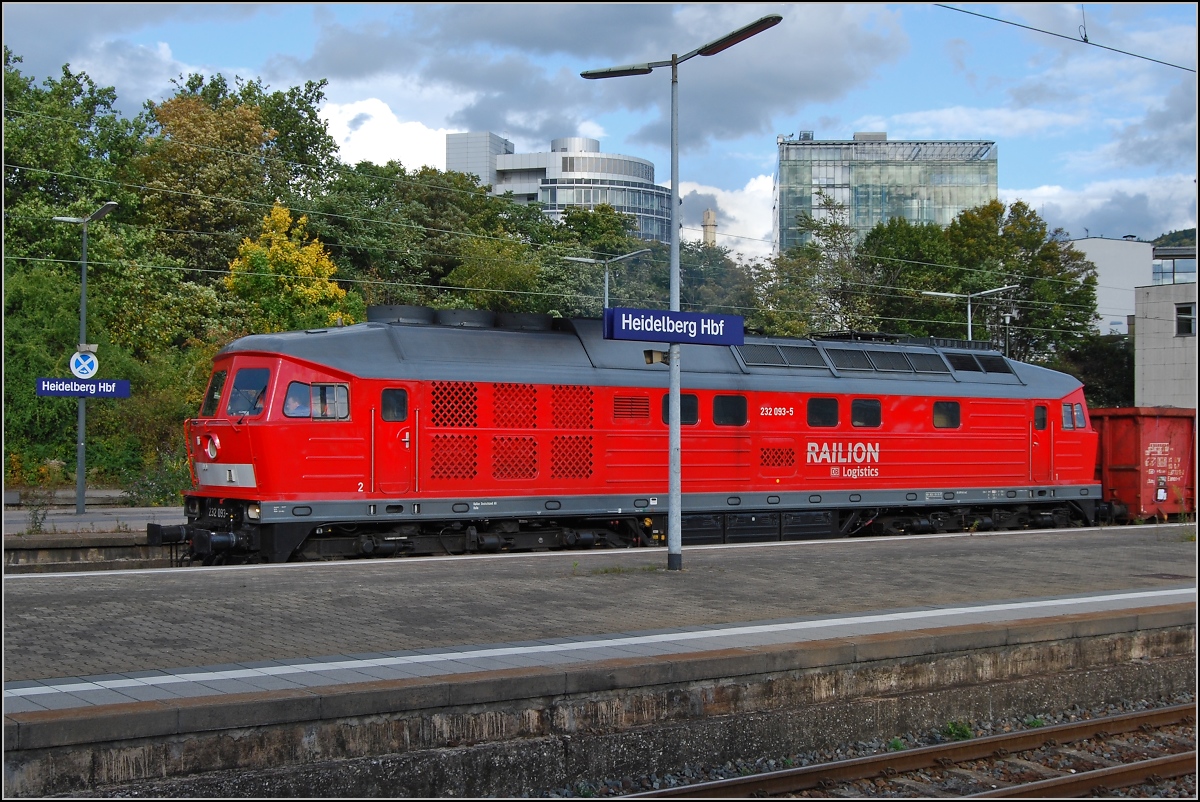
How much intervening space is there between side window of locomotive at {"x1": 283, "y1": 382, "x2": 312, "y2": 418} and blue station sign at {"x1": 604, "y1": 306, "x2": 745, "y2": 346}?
15.2ft

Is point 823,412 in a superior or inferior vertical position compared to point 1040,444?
superior

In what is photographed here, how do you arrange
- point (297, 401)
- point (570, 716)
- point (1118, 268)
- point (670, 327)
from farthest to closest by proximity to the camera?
point (1118, 268) < point (297, 401) < point (670, 327) < point (570, 716)

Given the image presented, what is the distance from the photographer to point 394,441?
665 inches

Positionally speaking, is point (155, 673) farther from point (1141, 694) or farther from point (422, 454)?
point (1141, 694)

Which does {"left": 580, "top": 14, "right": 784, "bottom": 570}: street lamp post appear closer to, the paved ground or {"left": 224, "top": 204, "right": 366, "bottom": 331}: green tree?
the paved ground

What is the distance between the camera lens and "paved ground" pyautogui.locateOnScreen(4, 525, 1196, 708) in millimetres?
9820

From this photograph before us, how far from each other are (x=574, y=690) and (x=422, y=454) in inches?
348

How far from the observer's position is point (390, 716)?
8.07 meters

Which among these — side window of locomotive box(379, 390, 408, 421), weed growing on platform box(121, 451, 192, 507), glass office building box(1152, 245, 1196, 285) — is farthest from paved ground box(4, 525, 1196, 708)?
glass office building box(1152, 245, 1196, 285)

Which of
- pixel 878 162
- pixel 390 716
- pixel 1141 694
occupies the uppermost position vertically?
pixel 878 162

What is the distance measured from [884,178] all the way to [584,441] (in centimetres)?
10999

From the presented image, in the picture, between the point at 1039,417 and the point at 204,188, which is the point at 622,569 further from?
the point at 204,188

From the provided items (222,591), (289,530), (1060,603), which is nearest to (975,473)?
(1060,603)

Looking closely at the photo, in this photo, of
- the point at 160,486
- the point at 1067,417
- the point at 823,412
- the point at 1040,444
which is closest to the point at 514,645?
the point at 823,412
